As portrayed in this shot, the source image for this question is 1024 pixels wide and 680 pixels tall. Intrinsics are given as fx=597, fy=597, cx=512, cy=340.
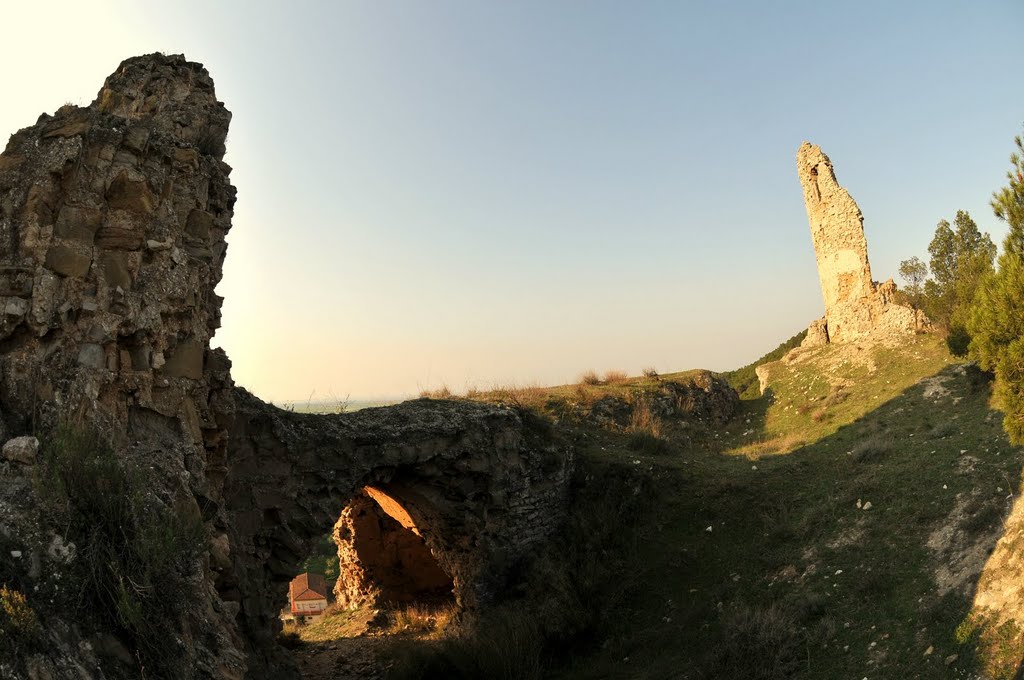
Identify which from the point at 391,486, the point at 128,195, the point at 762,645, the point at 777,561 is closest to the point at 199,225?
the point at 128,195

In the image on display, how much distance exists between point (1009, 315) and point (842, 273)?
15310 mm

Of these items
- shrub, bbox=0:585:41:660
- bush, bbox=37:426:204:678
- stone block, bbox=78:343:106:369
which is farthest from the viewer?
stone block, bbox=78:343:106:369

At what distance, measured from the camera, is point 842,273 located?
2169 cm

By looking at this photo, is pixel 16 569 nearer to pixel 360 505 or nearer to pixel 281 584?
pixel 281 584

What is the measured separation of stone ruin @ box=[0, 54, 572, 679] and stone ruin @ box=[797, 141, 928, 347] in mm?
16630

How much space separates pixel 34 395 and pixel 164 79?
17.2 feet

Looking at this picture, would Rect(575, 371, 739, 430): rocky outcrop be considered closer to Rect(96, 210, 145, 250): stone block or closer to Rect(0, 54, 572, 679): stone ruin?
Rect(0, 54, 572, 679): stone ruin

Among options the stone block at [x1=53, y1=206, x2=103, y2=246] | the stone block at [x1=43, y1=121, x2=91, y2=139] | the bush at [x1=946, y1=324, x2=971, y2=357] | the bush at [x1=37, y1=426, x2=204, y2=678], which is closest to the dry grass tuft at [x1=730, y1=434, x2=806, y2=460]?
the bush at [x1=946, y1=324, x2=971, y2=357]

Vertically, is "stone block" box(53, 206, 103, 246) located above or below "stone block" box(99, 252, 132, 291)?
above

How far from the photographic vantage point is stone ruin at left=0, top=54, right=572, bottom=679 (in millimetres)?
4816

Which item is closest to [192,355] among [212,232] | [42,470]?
[212,232]

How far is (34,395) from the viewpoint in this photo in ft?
16.3

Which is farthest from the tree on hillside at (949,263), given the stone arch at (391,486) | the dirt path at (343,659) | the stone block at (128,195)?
the stone block at (128,195)

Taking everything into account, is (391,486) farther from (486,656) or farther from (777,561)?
(777,561)
